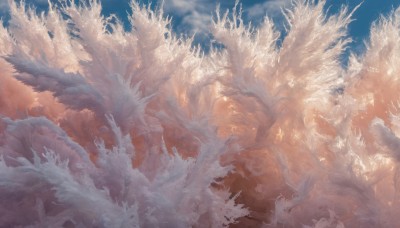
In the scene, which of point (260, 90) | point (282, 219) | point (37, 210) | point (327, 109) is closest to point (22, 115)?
point (37, 210)

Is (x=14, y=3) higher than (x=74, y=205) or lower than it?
higher

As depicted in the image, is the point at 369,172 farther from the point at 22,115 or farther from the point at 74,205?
the point at 22,115

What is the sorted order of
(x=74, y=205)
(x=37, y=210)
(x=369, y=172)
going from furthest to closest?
(x=369, y=172) < (x=37, y=210) < (x=74, y=205)

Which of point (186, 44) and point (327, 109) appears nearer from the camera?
point (327, 109)

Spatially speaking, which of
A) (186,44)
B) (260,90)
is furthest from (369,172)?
(186,44)

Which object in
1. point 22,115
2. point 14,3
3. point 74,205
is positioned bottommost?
point 74,205

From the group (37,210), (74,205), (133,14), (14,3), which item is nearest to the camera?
(74,205)
